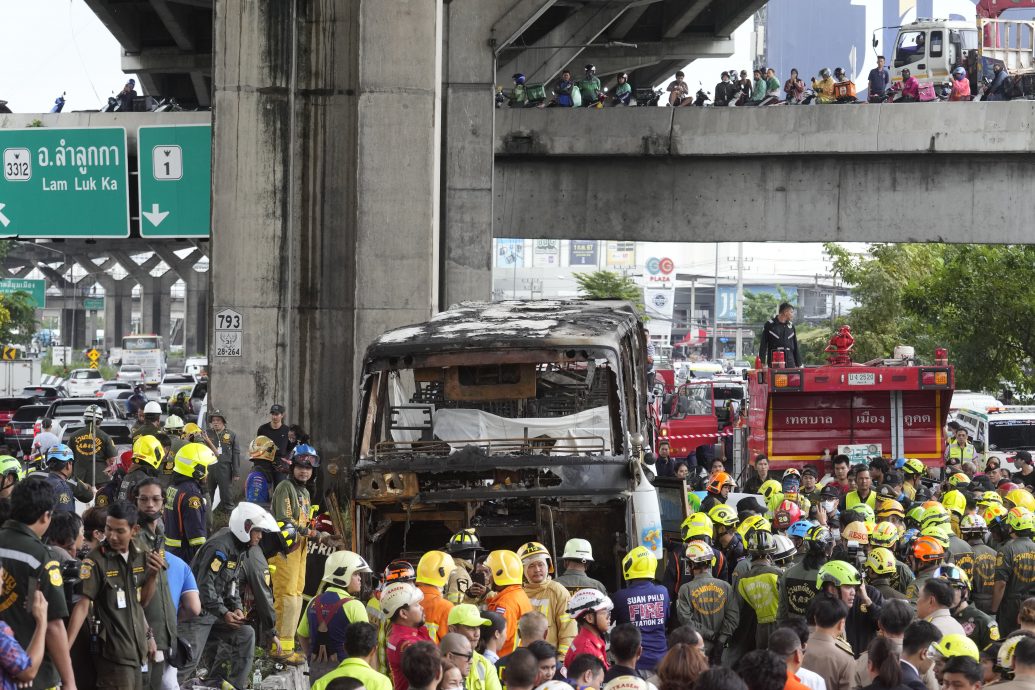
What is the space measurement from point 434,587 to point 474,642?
1.14 meters

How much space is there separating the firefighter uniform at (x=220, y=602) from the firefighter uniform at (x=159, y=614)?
753 millimetres

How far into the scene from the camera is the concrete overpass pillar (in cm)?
1898

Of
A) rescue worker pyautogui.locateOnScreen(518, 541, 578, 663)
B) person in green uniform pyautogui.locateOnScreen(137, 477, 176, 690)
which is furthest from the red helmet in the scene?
person in green uniform pyautogui.locateOnScreen(137, 477, 176, 690)

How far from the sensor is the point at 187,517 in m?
11.9

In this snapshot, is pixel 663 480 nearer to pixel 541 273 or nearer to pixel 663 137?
pixel 663 137

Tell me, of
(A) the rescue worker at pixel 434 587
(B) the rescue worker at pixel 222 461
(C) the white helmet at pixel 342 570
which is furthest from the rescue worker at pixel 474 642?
(B) the rescue worker at pixel 222 461

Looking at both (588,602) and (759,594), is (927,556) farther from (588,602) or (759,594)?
(588,602)

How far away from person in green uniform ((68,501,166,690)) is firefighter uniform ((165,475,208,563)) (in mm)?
3893

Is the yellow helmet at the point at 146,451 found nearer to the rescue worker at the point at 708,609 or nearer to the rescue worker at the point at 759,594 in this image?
the rescue worker at the point at 708,609

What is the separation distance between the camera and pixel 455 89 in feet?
77.9

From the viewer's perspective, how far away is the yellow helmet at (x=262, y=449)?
1277cm

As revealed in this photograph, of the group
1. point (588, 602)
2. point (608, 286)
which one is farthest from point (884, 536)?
point (608, 286)

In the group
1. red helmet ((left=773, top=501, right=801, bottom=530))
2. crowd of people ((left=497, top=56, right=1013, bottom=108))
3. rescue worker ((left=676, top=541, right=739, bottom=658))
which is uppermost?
crowd of people ((left=497, top=56, right=1013, bottom=108))

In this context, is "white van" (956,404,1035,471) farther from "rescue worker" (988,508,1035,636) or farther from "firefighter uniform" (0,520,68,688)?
"firefighter uniform" (0,520,68,688)
